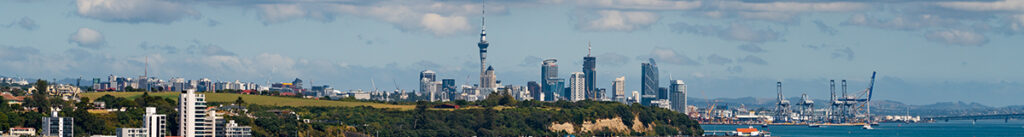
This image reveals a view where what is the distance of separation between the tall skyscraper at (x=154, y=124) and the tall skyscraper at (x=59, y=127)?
758cm

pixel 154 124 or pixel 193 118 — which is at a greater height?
pixel 193 118

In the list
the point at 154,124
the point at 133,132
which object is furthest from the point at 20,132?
the point at 154,124

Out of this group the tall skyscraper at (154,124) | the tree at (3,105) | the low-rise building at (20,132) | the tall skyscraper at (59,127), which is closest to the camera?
the tall skyscraper at (154,124)

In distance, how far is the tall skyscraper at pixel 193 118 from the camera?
14988 centimetres

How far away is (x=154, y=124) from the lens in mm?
151375

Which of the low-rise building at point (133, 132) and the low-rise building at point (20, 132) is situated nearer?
the low-rise building at point (133, 132)

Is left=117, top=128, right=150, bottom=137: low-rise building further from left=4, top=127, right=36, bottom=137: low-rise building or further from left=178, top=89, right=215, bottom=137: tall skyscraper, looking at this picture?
left=4, top=127, right=36, bottom=137: low-rise building

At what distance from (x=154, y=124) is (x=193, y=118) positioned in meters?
3.82

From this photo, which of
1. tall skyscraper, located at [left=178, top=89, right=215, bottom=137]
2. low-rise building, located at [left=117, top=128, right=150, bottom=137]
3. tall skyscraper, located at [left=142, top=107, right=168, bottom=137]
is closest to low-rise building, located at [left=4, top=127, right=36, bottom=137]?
low-rise building, located at [left=117, top=128, right=150, bottom=137]

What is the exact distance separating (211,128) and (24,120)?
77.8ft

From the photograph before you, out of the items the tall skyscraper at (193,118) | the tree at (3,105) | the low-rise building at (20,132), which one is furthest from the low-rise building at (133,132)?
the tree at (3,105)

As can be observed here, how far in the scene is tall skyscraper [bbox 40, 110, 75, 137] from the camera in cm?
15450

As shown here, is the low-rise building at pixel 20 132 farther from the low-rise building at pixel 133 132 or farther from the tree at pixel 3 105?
the tree at pixel 3 105

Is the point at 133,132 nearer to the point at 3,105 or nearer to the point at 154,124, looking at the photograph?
the point at 154,124
